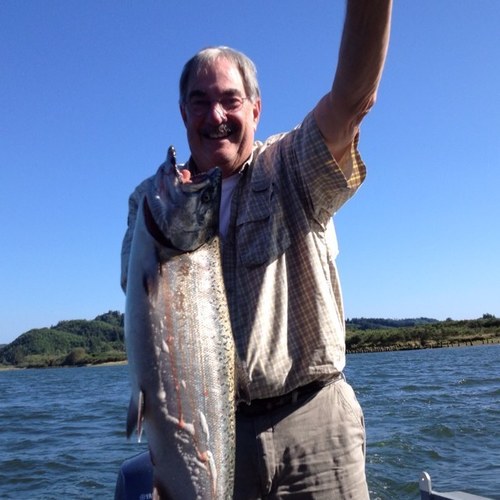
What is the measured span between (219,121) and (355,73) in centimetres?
80

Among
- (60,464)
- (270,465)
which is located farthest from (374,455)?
(270,465)

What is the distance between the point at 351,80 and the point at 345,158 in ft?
1.55

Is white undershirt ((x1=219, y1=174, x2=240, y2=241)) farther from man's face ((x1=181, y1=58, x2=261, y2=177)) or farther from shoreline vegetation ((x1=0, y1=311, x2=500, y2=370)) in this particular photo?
shoreline vegetation ((x1=0, y1=311, x2=500, y2=370))

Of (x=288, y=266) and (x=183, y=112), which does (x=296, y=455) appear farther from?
(x=183, y=112)

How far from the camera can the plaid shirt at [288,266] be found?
2973 mm

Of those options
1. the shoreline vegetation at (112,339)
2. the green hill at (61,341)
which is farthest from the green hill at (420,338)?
the green hill at (61,341)

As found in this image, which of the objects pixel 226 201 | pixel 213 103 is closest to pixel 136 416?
pixel 226 201

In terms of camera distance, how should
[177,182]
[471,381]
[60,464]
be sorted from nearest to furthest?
1. [177,182]
2. [60,464]
3. [471,381]

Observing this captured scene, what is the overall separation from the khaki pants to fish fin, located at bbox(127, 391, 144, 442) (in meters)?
0.75

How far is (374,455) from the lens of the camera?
569 inches

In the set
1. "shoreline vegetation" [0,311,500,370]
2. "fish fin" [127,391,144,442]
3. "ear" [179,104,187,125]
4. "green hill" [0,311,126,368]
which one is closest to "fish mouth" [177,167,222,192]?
"ear" [179,104,187,125]

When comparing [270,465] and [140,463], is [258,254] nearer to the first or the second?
[270,465]

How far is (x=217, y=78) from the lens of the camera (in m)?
3.18

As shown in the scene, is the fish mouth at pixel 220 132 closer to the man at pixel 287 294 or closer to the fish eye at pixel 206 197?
the man at pixel 287 294
